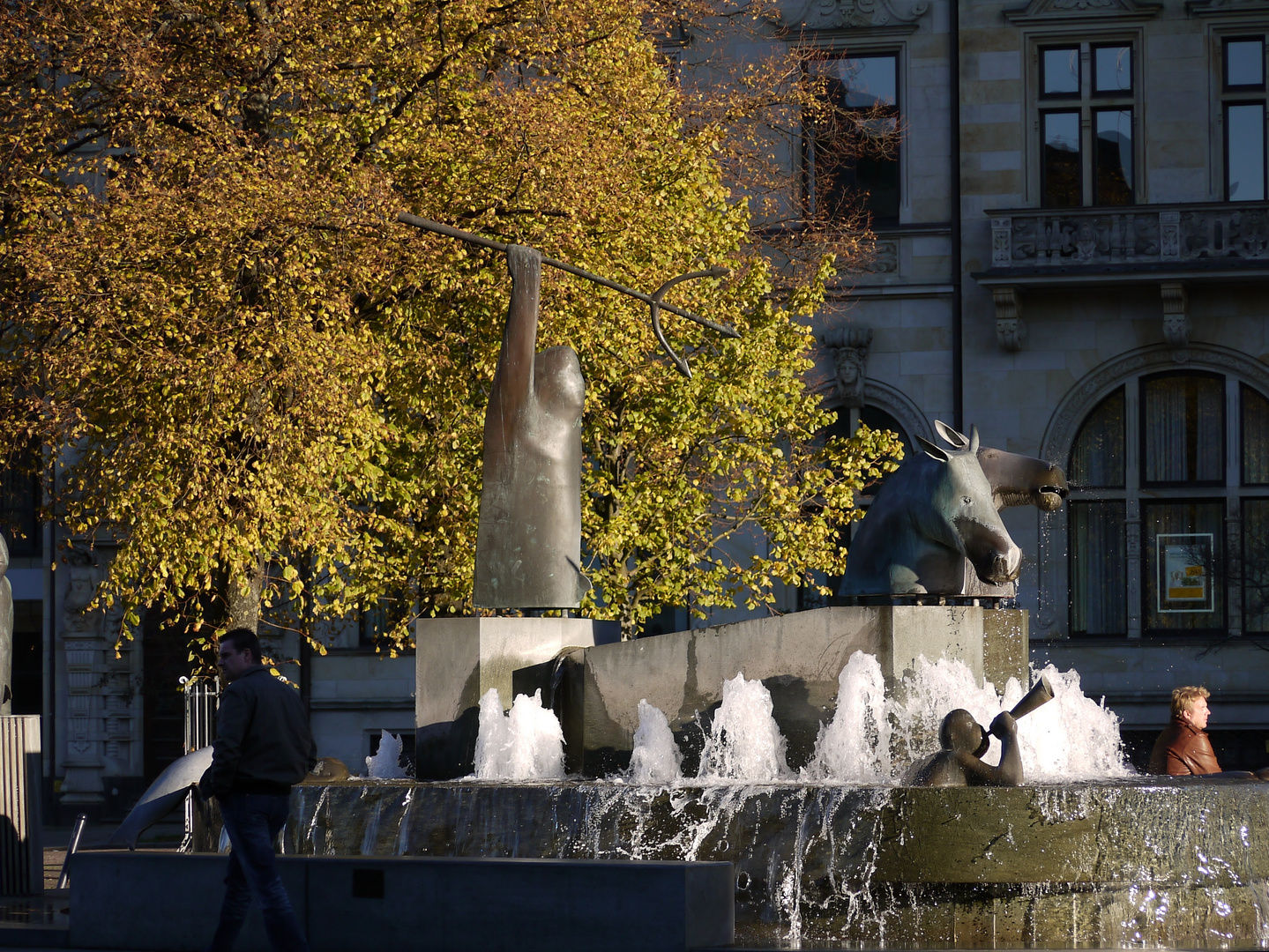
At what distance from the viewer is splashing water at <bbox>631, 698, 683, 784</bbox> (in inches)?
442

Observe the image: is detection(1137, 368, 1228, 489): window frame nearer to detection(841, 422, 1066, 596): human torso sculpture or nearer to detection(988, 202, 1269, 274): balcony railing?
detection(988, 202, 1269, 274): balcony railing

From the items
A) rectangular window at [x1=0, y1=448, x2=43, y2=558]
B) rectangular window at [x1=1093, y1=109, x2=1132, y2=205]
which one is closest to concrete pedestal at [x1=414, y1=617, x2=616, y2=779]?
rectangular window at [x1=1093, y1=109, x2=1132, y2=205]

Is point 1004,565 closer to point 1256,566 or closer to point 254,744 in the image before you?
point 254,744

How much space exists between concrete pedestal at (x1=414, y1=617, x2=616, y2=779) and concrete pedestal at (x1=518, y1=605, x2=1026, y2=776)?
0.59ft

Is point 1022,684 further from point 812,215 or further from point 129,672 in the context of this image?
point 129,672

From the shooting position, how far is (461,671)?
38.1ft

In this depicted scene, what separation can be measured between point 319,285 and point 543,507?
6036mm

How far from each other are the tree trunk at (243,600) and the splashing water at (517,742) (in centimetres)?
708

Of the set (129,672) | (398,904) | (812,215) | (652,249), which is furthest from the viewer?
(129,672)

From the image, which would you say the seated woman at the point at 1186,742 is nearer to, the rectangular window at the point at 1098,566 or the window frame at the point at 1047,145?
the rectangular window at the point at 1098,566

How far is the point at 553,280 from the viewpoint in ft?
59.8

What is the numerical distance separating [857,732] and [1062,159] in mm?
18763

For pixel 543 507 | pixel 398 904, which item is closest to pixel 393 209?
pixel 543 507

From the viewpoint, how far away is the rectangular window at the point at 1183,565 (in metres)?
27.0
